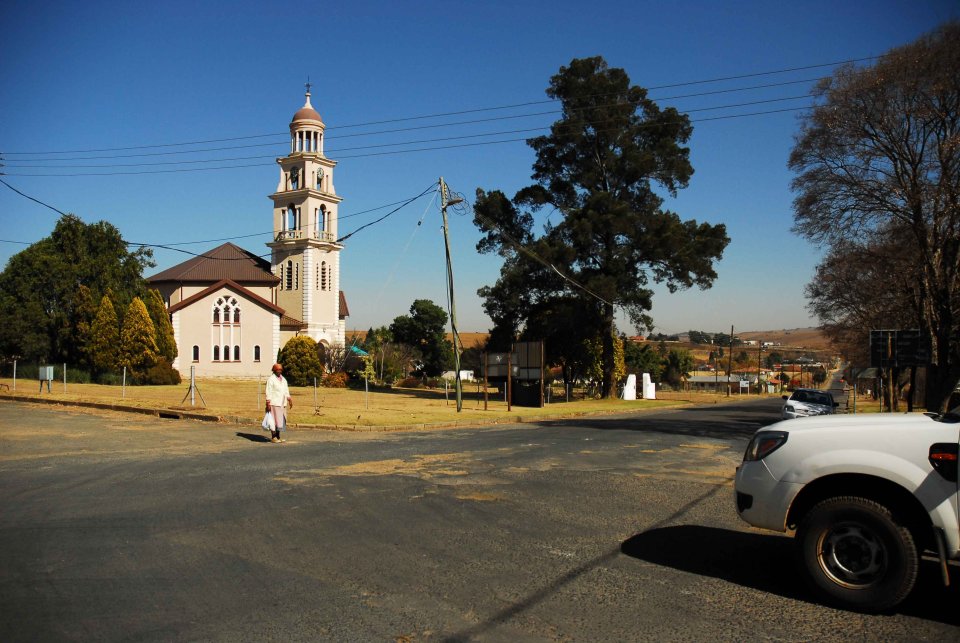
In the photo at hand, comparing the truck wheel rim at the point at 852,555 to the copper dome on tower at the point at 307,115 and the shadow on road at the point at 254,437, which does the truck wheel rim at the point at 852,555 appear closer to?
the shadow on road at the point at 254,437

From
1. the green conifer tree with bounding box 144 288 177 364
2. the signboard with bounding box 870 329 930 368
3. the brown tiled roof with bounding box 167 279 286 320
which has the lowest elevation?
the signboard with bounding box 870 329 930 368

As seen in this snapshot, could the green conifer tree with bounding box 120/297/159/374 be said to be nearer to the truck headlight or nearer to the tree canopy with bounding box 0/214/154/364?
the tree canopy with bounding box 0/214/154/364

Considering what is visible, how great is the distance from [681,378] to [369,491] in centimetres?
10043

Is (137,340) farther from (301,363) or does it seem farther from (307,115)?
(307,115)

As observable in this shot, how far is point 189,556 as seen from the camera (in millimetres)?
6176

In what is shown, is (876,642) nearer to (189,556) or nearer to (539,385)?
(189,556)

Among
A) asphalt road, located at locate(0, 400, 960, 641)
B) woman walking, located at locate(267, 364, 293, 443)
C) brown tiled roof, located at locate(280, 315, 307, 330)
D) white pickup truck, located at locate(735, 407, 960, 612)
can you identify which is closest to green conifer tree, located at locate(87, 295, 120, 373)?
brown tiled roof, located at locate(280, 315, 307, 330)

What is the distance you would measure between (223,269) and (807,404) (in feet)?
155

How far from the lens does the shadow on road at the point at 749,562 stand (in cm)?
525

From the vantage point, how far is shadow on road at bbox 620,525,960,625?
207 inches

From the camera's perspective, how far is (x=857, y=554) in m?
5.12

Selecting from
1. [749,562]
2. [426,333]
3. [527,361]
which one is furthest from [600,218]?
[426,333]

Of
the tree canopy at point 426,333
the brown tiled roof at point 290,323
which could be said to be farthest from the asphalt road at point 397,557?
the tree canopy at point 426,333

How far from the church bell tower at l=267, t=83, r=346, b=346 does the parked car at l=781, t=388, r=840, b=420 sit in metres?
40.4
